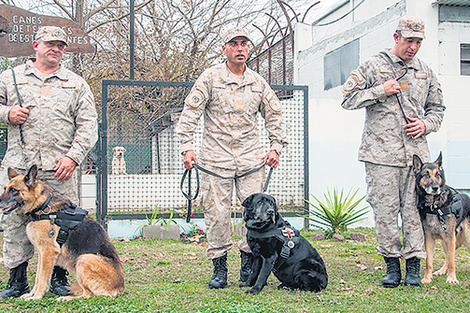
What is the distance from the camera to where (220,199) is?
14.1 feet

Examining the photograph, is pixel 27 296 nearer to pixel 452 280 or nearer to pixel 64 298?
pixel 64 298

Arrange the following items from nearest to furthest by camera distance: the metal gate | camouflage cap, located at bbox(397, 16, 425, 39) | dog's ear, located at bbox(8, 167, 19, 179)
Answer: dog's ear, located at bbox(8, 167, 19, 179), camouflage cap, located at bbox(397, 16, 425, 39), the metal gate

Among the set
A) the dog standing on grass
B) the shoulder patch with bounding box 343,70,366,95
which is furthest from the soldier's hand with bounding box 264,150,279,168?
the dog standing on grass

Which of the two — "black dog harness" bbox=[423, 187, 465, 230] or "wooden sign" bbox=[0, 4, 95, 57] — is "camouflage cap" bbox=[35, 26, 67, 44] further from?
"wooden sign" bbox=[0, 4, 95, 57]

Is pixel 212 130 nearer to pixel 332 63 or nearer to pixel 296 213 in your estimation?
pixel 296 213

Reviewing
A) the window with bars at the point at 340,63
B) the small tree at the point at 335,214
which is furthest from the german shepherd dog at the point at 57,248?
the window with bars at the point at 340,63

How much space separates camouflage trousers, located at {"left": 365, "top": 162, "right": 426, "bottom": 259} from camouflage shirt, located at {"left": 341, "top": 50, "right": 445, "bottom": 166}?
0.37ft

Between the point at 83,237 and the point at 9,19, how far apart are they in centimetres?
512

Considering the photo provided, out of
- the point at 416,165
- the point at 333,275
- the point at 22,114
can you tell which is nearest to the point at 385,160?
the point at 416,165

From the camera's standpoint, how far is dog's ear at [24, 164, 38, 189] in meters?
3.68

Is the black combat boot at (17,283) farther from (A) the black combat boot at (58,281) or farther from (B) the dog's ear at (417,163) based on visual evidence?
(B) the dog's ear at (417,163)

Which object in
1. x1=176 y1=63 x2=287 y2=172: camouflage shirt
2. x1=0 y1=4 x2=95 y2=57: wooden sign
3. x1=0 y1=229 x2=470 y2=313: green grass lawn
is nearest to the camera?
x1=0 y1=229 x2=470 y2=313: green grass lawn

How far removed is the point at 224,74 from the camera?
436cm

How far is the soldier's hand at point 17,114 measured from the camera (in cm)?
388
